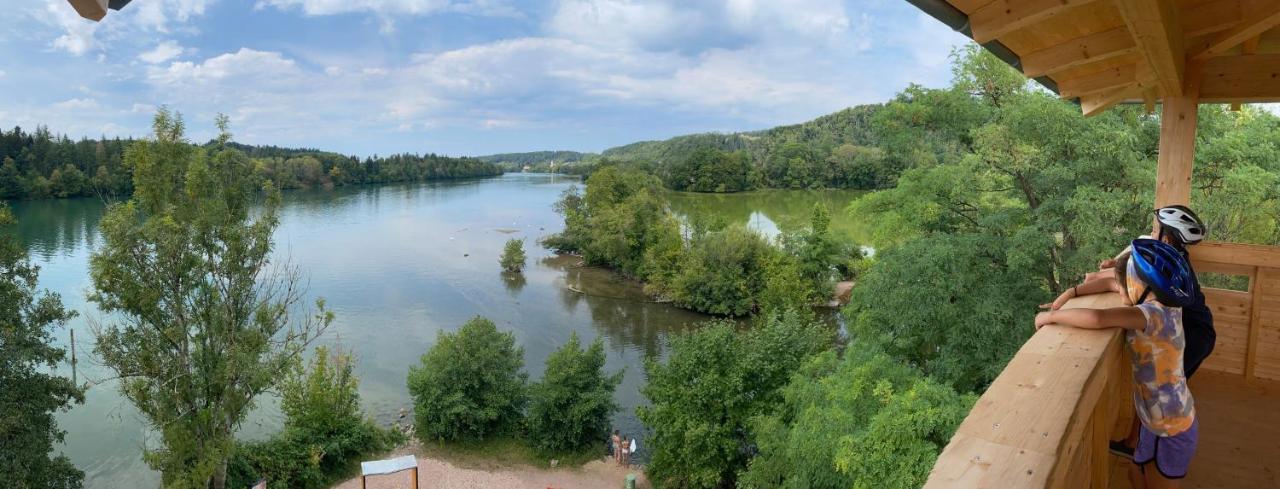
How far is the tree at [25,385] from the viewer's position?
10.2 meters

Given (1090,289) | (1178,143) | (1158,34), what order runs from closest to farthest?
(1158,34) < (1090,289) < (1178,143)

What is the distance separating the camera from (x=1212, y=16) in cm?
255

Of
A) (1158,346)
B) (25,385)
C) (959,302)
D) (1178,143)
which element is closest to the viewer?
(1158,346)

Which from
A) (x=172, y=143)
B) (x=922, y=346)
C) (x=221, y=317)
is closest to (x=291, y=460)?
(x=221, y=317)

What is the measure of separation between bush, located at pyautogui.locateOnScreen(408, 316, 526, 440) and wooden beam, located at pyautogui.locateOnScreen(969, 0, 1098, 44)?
46.2 ft

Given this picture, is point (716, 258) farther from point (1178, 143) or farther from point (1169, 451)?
point (1169, 451)

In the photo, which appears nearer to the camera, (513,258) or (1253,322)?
(1253,322)

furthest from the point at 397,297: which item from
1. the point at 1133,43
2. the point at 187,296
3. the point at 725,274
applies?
the point at 1133,43

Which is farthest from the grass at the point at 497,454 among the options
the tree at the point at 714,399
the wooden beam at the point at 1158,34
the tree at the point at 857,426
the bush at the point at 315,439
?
the wooden beam at the point at 1158,34

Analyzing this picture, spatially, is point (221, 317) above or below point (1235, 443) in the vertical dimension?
below

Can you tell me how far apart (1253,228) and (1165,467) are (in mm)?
16526

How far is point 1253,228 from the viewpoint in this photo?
45.5 ft

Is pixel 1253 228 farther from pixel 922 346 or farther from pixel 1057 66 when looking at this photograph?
pixel 1057 66

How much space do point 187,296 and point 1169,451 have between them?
44.6ft
